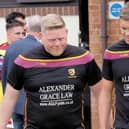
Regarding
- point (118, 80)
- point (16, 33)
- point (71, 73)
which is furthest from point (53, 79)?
point (16, 33)

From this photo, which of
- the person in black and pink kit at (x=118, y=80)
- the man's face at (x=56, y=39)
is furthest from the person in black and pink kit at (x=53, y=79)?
the person in black and pink kit at (x=118, y=80)

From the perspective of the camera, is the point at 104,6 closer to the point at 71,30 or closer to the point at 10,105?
the point at 71,30

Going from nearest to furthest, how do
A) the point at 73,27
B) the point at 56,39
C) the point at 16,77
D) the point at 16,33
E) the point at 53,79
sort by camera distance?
the point at 56,39 < the point at 53,79 < the point at 16,77 < the point at 16,33 < the point at 73,27

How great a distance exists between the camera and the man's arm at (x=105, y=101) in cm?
521

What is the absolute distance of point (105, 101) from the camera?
5.24 meters

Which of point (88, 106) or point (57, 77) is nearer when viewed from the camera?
point (57, 77)

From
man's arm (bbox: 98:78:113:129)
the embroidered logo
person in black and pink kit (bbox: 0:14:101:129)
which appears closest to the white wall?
man's arm (bbox: 98:78:113:129)

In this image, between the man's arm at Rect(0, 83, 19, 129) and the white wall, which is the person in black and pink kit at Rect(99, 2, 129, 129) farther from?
the white wall

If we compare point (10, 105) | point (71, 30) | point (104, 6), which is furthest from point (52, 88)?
point (71, 30)

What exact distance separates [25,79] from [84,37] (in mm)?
4205

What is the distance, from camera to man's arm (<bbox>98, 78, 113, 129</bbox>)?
521 centimetres

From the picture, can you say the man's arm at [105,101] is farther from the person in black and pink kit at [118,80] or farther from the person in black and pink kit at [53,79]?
the person in black and pink kit at [53,79]

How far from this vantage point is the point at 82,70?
16.3 feet

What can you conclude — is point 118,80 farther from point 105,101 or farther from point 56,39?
point 56,39
